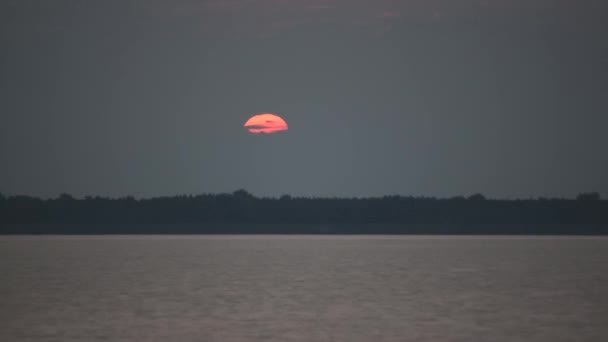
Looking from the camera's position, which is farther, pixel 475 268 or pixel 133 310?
pixel 475 268

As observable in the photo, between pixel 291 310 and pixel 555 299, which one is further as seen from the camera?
pixel 555 299

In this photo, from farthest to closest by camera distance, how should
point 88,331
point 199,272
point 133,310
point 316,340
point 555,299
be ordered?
point 199,272
point 555,299
point 133,310
point 88,331
point 316,340

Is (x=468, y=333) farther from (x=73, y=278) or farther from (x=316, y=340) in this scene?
(x=73, y=278)

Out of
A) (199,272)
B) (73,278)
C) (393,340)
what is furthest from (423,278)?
(393,340)

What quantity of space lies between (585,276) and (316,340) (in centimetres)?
3070

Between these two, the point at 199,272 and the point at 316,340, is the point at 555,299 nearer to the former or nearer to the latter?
the point at 316,340

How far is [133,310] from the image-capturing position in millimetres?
32062

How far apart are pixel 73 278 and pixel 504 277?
22487mm

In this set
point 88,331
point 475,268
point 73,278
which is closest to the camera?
point 88,331

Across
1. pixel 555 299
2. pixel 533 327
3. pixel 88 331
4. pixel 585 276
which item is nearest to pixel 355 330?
pixel 533 327

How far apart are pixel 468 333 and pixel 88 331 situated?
10.5m

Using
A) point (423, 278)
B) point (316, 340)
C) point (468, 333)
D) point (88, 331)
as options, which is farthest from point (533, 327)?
point (423, 278)

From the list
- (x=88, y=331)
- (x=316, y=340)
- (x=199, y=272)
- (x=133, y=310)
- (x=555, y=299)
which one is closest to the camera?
(x=316, y=340)

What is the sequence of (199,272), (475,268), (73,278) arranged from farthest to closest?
(475,268), (199,272), (73,278)
